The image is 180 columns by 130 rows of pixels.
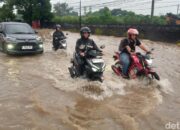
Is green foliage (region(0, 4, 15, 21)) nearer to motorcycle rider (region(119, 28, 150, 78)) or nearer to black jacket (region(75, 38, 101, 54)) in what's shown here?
motorcycle rider (region(119, 28, 150, 78))

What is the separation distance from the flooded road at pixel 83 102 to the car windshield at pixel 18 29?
4.21m

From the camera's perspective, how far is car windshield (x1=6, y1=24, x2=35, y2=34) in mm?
14469

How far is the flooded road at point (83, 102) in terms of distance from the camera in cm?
543

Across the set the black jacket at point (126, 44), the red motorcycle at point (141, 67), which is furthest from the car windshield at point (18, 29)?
the red motorcycle at point (141, 67)

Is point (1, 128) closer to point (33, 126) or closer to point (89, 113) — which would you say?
point (33, 126)

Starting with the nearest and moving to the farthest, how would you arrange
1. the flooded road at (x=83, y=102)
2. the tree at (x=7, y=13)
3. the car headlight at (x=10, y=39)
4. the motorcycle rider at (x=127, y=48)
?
the flooded road at (x=83, y=102) < the motorcycle rider at (x=127, y=48) < the car headlight at (x=10, y=39) < the tree at (x=7, y=13)

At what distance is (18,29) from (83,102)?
9.05 metres

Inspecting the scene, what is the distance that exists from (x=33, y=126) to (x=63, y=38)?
34.7 feet

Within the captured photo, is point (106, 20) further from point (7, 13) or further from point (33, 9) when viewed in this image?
point (7, 13)

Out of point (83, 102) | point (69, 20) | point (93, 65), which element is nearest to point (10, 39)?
point (93, 65)

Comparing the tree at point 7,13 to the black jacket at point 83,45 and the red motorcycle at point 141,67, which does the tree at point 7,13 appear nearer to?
the black jacket at point 83,45

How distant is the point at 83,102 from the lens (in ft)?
22.4

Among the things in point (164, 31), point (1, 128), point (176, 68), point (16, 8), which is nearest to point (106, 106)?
point (1, 128)

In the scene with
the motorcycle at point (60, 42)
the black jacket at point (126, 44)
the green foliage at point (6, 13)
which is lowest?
the motorcycle at point (60, 42)
